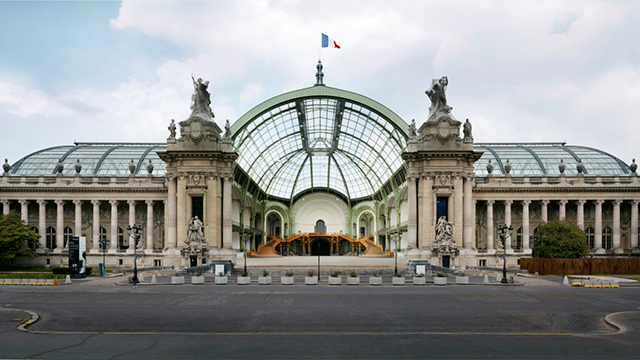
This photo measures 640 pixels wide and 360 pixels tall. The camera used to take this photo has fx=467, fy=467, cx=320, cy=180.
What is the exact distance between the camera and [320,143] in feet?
313

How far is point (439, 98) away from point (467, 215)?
15626 mm

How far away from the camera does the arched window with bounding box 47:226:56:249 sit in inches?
2781

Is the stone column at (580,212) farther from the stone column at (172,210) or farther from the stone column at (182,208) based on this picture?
the stone column at (172,210)

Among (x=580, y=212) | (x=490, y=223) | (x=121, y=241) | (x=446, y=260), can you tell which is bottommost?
(x=446, y=260)

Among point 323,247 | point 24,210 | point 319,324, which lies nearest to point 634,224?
Answer: point 323,247

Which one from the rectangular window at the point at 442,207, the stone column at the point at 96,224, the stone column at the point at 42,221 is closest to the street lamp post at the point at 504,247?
the rectangular window at the point at 442,207

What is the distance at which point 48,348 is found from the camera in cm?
1634

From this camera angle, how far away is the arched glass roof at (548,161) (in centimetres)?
7544

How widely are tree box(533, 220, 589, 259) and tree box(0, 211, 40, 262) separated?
6687 cm

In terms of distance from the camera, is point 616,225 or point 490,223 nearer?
point 616,225

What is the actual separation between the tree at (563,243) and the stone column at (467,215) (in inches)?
337

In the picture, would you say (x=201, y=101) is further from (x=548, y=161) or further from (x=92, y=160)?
(x=548, y=161)

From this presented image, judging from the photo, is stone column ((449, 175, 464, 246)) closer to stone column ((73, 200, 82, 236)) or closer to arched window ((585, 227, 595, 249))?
arched window ((585, 227, 595, 249))

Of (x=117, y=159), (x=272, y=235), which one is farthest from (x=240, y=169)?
(x=272, y=235)
